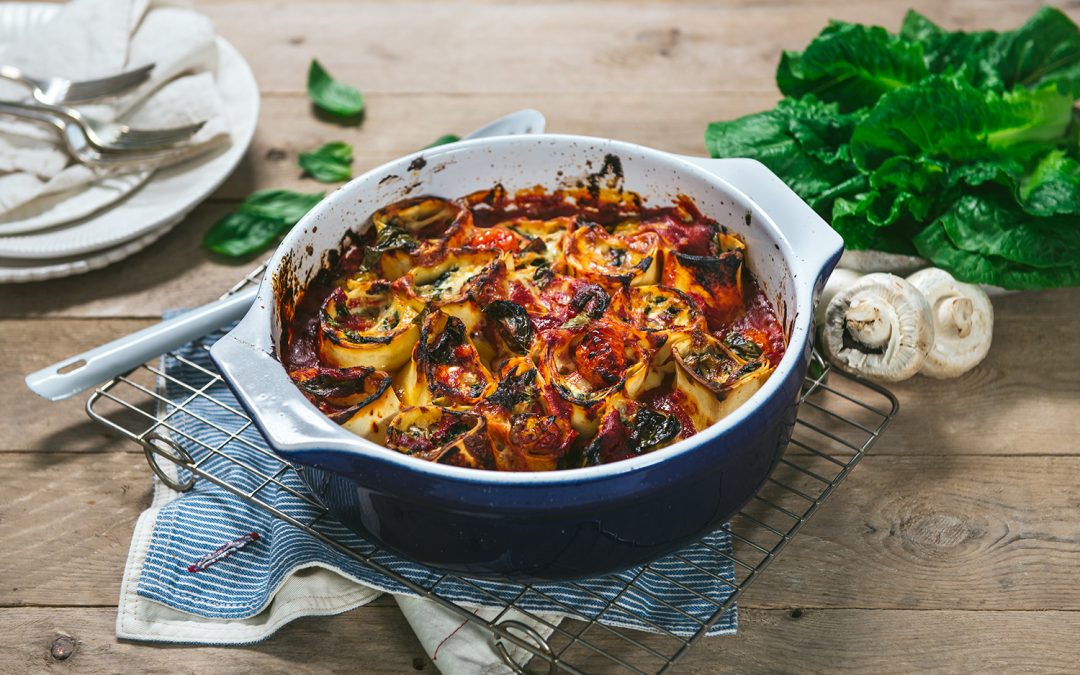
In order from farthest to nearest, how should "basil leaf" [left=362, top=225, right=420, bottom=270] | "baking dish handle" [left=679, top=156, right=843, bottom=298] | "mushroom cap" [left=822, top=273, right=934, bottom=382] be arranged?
"mushroom cap" [left=822, top=273, right=934, bottom=382] → "basil leaf" [left=362, top=225, right=420, bottom=270] → "baking dish handle" [left=679, top=156, right=843, bottom=298]

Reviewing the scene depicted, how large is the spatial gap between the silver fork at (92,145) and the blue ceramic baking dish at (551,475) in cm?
82

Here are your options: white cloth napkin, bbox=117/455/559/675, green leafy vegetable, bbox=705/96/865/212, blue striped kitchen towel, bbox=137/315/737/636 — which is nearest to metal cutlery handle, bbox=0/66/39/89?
blue striped kitchen towel, bbox=137/315/737/636

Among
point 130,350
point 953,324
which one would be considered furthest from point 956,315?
point 130,350

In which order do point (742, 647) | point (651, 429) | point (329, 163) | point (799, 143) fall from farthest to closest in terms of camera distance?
point (329, 163), point (799, 143), point (742, 647), point (651, 429)

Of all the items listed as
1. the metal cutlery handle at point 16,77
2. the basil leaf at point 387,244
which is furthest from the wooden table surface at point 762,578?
the basil leaf at point 387,244

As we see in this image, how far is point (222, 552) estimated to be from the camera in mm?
1780

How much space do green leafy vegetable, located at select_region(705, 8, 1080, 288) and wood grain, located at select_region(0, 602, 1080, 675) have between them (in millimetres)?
745

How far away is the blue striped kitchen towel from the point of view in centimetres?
A: 165

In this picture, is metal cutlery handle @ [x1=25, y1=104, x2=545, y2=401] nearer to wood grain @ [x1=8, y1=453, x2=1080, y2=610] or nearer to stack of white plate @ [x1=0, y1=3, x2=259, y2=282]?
wood grain @ [x1=8, y1=453, x2=1080, y2=610]

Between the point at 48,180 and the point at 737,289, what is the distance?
1.58m

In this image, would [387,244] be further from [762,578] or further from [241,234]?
[762,578]

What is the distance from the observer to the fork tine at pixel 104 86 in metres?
2.49

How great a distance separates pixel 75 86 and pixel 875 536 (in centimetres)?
202

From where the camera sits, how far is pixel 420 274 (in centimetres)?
186
